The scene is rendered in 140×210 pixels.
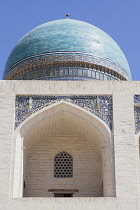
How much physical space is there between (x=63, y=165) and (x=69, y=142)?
51 centimetres

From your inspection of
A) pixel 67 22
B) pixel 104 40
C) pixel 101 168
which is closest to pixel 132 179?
pixel 101 168

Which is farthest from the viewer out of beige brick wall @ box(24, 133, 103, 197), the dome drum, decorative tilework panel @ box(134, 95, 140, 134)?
the dome drum

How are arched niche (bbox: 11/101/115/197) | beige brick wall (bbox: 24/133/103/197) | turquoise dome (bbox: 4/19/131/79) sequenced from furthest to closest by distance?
turquoise dome (bbox: 4/19/131/79) < beige brick wall (bbox: 24/133/103/197) < arched niche (bbox: 11/101/115/197)

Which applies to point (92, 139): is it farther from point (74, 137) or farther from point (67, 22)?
point (67, 22)

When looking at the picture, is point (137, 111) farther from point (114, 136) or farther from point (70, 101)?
point (70, 101)

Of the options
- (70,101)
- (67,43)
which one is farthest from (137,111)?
(67,43)

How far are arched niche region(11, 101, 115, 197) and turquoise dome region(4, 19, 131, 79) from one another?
219 centimetres

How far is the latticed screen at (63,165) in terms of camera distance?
8609 mm

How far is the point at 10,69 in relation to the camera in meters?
10.5

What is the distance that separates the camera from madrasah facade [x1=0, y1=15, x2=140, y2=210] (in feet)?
24.2

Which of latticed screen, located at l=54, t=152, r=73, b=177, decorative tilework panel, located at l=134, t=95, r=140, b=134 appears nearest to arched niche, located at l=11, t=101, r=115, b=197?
latticed screen, located at l=54, t=152, r=73, b=177

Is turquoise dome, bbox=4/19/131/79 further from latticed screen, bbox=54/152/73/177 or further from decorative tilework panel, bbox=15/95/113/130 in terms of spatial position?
latticed screen, bbox=54/152/73/177

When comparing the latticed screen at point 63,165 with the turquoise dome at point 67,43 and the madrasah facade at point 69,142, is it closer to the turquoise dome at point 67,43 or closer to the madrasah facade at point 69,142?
the madrasah facade at point 69,142

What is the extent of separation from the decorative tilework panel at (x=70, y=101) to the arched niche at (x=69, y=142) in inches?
3.8
